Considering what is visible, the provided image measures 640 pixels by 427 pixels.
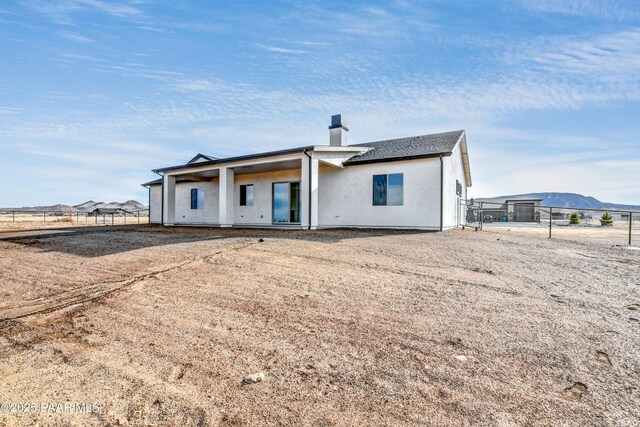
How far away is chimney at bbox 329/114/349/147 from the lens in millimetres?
15398

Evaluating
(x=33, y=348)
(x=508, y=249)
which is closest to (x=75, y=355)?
(x=33, y=348)

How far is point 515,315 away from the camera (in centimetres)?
371

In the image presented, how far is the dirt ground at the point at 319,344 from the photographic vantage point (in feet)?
6.77

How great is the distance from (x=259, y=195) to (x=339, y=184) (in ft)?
15.2

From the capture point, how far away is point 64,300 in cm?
427

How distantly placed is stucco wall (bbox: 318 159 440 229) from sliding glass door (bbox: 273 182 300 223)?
58.8 inches

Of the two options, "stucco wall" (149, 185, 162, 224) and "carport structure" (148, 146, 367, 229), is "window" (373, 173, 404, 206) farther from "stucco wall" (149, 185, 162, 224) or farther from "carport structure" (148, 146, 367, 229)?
"stucco wall" (149, 185, 162, 224)

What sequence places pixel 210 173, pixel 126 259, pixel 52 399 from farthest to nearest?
1. pixel 210 173
2. pixel 126 259
3. pixel 52 399

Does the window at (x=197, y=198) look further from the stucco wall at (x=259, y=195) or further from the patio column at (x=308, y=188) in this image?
the patio column at (x=308, y=188)

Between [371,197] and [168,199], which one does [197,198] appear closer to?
[168,199]

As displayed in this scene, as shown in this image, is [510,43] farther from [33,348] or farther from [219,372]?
[33,348]

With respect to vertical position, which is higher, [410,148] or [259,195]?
[410,148]

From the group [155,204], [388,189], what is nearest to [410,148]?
[388,189]

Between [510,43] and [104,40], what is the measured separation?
1239cm
